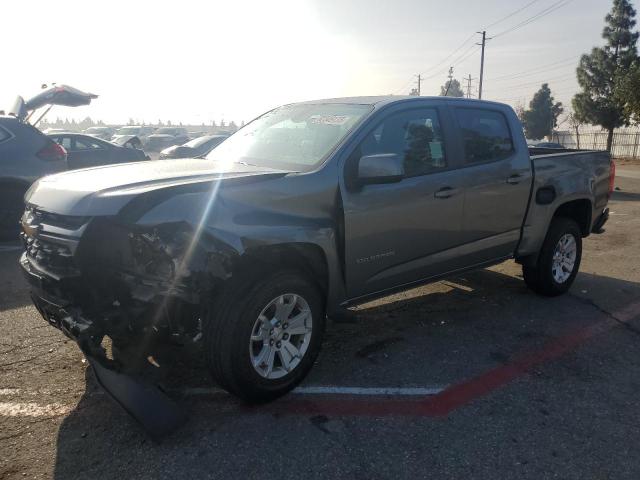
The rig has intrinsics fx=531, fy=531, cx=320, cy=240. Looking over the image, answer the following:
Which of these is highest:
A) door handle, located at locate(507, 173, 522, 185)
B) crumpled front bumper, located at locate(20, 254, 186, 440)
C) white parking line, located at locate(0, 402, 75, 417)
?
door handle, located at locate(507, 173, 522, 185)

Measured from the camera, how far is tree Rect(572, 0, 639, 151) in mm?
33156

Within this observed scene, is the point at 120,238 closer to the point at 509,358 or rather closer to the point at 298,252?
the point at 298,252

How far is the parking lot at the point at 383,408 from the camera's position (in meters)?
2.80

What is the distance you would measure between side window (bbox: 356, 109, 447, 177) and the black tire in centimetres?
556

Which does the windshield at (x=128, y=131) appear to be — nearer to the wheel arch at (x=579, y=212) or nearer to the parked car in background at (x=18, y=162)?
the parked car in background at (x=18, y=162)

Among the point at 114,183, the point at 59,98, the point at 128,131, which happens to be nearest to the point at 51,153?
the point at 59,98

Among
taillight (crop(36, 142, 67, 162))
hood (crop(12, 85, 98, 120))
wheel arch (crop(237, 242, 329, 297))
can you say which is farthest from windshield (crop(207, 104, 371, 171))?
hood (crop(12, 85, 98, 120))

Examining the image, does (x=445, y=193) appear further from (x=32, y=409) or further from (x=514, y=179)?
(x=32, y=409)

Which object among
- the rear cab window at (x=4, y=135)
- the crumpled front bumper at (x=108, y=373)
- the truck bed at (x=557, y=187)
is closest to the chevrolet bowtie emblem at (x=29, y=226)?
the crumpled front bumper at (x=108, y=373)

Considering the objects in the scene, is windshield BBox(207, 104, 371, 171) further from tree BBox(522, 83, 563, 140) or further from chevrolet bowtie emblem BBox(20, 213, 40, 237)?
tree BBox(522, 83, 563, 140)

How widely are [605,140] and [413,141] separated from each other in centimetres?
3813

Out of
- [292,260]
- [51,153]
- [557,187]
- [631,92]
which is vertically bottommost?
[292,260]

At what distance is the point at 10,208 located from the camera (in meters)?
7.34

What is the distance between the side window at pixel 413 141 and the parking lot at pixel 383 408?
4.82 ft
